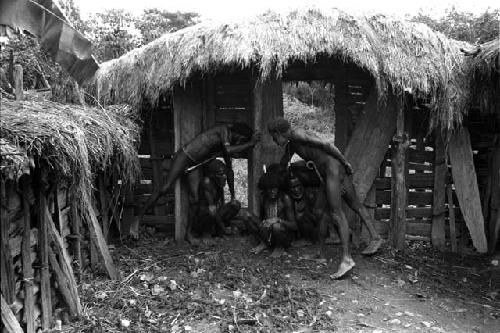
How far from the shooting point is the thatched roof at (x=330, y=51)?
7.16 meters

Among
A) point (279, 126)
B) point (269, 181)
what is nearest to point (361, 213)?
point (269, 181)

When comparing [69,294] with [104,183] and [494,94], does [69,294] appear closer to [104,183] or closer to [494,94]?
[104,183]

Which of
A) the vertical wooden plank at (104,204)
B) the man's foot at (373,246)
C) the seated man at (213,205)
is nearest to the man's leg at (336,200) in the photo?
the man's foot at (373,246)

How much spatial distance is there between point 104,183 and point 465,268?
4.94 meters

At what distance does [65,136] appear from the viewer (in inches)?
183

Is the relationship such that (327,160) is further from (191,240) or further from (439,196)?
(191,240)

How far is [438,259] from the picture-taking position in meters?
7.58

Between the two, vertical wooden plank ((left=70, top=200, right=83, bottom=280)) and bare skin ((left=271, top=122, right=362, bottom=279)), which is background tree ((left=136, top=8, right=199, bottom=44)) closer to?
bare skin ((left=271, top=122, right=362, bottom=279))

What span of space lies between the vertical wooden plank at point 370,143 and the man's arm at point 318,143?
0.85 m

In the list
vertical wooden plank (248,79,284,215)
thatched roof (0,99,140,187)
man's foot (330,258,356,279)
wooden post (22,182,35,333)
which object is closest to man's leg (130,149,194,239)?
vertical wooden plank (248,79,284,215)

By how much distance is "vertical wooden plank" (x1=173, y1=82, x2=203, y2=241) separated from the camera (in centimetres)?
795

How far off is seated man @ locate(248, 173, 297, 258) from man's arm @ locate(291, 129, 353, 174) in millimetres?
654

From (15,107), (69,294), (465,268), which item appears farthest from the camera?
(465,268)

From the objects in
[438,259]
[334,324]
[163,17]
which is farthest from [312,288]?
[163,17]
